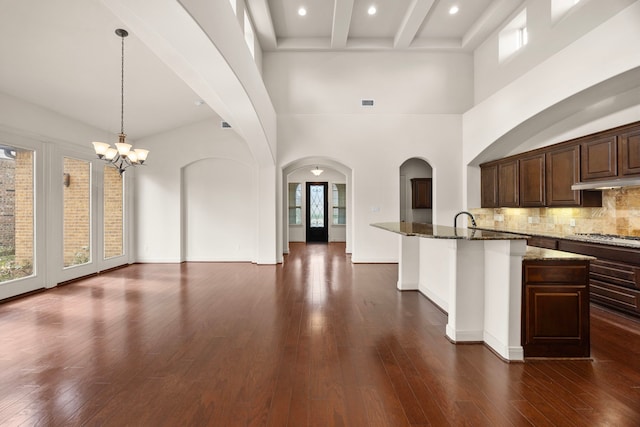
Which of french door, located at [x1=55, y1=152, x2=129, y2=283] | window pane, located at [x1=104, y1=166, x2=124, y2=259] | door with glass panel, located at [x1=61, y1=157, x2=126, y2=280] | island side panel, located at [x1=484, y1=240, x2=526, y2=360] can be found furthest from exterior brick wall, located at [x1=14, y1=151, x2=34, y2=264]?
island side panel, located at [x1=484, y1=240, x2=526, y2=360]

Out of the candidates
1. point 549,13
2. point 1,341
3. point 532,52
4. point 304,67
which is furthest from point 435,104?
point 1,341

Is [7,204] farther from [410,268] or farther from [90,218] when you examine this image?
[410,268]

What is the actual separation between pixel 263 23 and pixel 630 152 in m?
6.25

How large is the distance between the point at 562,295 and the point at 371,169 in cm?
509

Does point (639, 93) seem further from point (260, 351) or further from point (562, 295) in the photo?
point (260, 351)

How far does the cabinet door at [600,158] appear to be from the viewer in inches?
157

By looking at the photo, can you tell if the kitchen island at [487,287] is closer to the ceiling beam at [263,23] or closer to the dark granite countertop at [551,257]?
the dark granite countertop at [551,257]

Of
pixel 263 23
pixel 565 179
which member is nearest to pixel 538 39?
pixel 565 179

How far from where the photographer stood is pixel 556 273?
2660 mm

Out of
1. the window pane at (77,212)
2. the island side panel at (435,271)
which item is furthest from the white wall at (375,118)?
the window pane at (77,212)

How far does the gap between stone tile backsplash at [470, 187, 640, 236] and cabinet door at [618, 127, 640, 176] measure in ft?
1.61

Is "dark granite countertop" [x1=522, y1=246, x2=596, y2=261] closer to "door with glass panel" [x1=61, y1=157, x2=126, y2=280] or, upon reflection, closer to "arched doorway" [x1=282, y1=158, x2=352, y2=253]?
"door with glass panel" [x1=61, y1=157, x2=126, y2=280]

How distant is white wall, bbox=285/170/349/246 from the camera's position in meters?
11.9

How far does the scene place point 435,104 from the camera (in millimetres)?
7461
